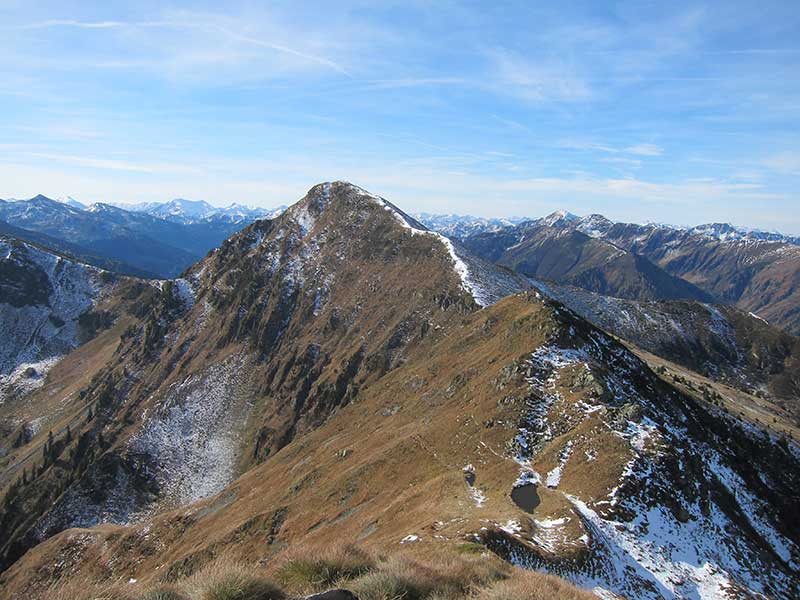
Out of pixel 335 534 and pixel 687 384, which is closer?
pixel 335 534

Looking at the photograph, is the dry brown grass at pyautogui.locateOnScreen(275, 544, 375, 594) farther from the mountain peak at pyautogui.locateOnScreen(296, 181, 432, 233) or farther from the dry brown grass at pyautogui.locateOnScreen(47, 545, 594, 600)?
the mountain peak at pyautogui.locateOnScreen(296, 181, 432, 233)

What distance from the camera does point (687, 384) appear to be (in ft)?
334

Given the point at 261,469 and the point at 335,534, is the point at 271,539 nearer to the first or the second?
the point at 335,534

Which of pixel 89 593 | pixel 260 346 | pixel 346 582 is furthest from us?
pixel 260 346

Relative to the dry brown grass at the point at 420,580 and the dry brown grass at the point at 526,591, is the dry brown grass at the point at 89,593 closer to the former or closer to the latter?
the dry brown grass at the point at 420,580

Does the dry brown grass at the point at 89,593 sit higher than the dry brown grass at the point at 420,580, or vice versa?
the dry brown grass at the point at 89,593

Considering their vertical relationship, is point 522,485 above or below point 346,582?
below

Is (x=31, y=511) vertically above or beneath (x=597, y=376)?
beneath

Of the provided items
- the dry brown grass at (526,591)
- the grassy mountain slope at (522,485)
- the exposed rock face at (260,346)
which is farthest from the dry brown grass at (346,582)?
the exposed rock face at (260,346)

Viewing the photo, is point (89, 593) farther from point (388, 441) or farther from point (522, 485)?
point (388, 441)

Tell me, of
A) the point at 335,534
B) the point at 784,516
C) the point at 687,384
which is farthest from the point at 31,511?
the point at 687,384

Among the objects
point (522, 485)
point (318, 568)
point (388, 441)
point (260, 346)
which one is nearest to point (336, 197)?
point (260, 346)

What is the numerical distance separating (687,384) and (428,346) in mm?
53156

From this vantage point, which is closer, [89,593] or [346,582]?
[89,593]
